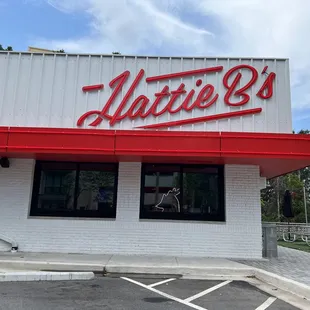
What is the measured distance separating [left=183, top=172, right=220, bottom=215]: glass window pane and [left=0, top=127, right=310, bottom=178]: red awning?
154 cm

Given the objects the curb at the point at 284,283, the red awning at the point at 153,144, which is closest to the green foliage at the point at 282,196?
the red awning at the point at 153,144

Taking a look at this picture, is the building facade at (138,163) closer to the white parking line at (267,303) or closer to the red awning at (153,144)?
the red awning at (153,144)

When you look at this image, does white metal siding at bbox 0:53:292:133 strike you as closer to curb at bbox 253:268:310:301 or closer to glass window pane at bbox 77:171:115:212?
glass window pane at bbox 77:171:115:212

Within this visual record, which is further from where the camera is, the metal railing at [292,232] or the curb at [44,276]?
the metal railing at [292,232]

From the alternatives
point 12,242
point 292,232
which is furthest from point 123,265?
point 292,232

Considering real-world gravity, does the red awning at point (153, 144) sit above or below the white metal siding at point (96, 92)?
below

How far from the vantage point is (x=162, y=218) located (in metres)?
11.0

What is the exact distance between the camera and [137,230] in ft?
35.3

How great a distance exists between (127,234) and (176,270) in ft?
8.66

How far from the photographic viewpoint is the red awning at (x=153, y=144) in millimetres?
9672

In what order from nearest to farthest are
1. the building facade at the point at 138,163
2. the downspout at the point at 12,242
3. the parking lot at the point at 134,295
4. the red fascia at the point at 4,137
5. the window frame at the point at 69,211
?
the parking lot at the point at 134,295 < the red fascia at the point at 4,137 < the downspout at the point at 12,242 < the building facade at the point at 138,163 < the window frame at the point at 69,211

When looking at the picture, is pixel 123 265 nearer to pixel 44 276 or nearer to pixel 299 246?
pixel 44 276

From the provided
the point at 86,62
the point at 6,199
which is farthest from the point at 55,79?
the point at 6,199

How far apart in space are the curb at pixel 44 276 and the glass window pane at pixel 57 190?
11.9 ft
